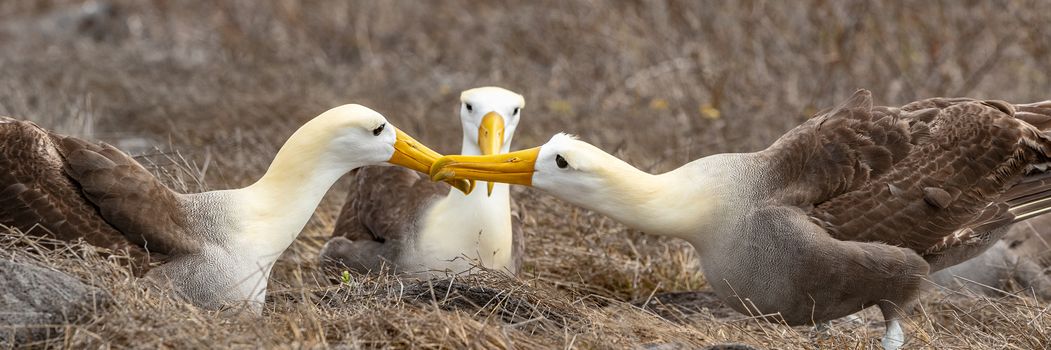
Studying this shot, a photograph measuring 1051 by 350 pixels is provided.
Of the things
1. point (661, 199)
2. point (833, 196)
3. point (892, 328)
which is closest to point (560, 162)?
point (661, 199)

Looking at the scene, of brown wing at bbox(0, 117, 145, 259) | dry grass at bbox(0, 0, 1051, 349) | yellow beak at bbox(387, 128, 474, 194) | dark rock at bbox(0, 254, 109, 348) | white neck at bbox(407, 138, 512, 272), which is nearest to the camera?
dark rock at bbox(0, 254, 109, 348)

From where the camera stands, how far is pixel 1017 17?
9422mm

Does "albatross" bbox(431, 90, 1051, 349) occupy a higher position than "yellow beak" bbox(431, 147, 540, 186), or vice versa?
"yellow beak" bbox(431, 147, 540, 186)

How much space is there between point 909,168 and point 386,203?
7.10 ft

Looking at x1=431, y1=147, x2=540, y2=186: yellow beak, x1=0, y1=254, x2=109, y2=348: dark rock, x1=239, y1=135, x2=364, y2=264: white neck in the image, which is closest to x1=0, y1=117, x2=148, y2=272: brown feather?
x1=239, y1=135, x2=364, y2=264: white neck

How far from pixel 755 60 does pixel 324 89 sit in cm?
327

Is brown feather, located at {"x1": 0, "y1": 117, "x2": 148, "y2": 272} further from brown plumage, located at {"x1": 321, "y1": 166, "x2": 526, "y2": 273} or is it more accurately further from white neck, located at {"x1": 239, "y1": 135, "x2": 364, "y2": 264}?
brown plumage, located at {"x1": 321, "y1": 166, "x2": 526, "y2": 273}

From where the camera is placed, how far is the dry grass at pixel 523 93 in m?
4.42

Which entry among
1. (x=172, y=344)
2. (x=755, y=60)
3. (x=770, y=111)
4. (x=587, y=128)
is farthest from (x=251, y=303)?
(x=755, y=60)

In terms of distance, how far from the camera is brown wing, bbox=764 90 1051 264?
16.8 ft

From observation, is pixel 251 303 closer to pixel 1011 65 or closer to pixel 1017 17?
pixel 1017 17

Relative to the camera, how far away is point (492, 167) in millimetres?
4918

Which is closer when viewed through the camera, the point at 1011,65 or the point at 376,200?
the point at 376,200

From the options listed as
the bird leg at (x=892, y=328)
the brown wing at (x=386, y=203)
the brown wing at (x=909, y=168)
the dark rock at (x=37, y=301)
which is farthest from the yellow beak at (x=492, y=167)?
the bird leg at (x=892, y=328)
